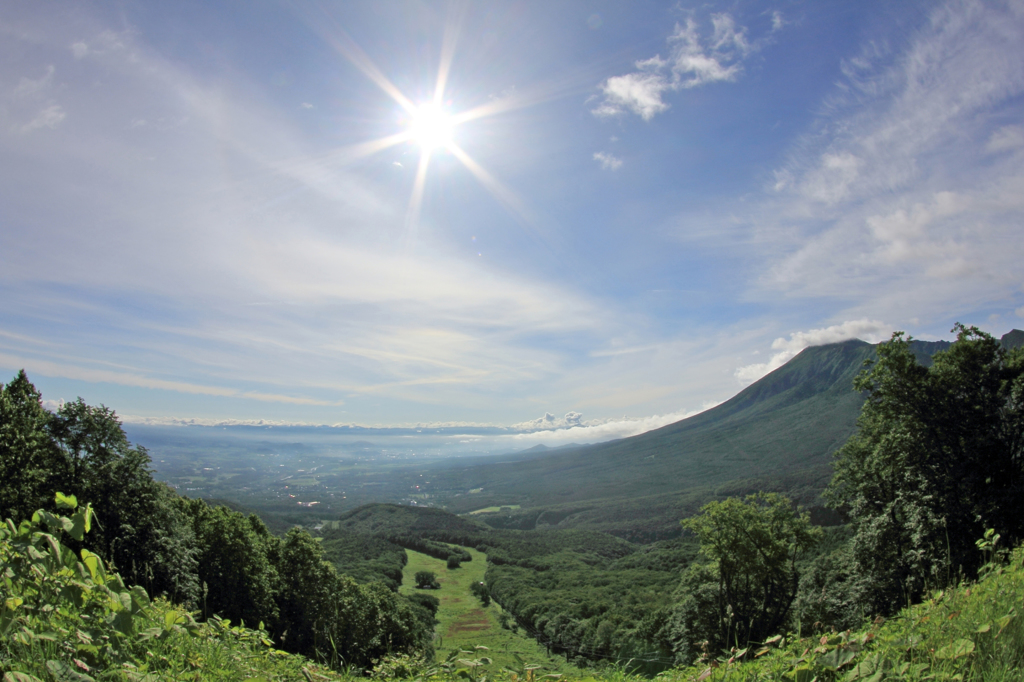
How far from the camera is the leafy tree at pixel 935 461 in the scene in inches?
642

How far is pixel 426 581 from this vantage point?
360 feet

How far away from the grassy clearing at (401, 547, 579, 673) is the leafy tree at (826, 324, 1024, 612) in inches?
1639

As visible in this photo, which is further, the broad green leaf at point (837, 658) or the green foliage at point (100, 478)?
the green foliage at point (100, 478)

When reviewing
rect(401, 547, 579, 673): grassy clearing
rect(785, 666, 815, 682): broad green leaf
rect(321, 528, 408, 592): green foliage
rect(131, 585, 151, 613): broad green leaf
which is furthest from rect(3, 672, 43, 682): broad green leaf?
rect(321, 528, 408, 592): green foliage

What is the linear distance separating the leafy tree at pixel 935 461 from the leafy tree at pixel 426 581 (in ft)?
350

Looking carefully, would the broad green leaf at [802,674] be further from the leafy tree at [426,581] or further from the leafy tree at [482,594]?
the leafy tree at [426,581]

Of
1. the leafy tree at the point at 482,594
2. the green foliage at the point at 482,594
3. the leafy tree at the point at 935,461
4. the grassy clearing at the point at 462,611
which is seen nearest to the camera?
the leafy tree at the point at 935,461

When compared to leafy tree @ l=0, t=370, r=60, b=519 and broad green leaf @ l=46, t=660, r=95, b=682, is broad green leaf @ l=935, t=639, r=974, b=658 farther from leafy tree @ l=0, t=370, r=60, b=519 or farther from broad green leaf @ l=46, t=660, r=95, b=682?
leafy tree @ l=0, t=370, r=60, b=519

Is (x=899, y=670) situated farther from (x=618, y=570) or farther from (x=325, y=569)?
(x=618, y=570)

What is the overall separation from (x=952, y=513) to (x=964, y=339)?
742 cm

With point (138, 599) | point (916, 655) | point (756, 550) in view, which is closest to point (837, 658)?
point (916, 655)

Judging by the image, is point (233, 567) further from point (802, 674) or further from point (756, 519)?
point (802, 674)

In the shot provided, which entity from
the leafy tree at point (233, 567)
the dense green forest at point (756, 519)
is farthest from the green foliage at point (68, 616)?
the leafy tree at point (233, 567)

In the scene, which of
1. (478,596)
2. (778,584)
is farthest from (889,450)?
(478,596)
